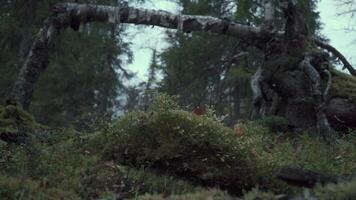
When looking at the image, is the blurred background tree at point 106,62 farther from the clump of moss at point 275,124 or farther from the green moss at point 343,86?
the clump of moss at point 275,124

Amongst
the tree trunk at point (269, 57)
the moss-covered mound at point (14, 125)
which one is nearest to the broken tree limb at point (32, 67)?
the tree trunk at point (269, 57)

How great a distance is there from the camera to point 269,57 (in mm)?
12352

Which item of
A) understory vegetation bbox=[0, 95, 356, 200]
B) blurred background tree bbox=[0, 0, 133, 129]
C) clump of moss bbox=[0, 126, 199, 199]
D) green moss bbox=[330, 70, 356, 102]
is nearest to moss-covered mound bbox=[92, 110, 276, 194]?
understory vegetation bbox=[0, 95, 356, 200]

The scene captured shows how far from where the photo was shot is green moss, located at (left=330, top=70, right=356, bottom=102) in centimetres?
1138

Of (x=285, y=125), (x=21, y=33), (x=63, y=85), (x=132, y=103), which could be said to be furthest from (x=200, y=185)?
(x=132, y=103)

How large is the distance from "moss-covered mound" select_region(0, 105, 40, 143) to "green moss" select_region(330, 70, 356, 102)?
6825 mm

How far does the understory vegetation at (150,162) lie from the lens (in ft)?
18.0

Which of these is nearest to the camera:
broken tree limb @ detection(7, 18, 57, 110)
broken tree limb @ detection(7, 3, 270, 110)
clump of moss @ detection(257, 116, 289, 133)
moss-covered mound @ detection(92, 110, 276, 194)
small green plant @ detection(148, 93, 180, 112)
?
moss-covered mound @ detection(92, 110, 276, 194)

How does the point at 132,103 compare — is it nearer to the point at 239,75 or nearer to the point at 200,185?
the point at 239,75

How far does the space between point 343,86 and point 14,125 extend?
7610mm

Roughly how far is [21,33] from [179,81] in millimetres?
6310

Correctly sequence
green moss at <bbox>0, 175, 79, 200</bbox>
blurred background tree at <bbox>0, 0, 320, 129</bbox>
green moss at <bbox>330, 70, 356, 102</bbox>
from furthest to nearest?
blurred background tree at <bbox>0, 0, 320, 129</bbox> → green moss at <bbox>330, 70, 356, 102</bbox> → green moss at <bbox>0, 175, 79, 200</bbox>

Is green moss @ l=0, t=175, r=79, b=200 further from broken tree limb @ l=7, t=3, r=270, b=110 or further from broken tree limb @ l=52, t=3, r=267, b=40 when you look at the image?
broken tree limb @ l=52, t=3, r=267, b=40

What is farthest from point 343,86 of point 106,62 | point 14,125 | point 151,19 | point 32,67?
point 106,62
